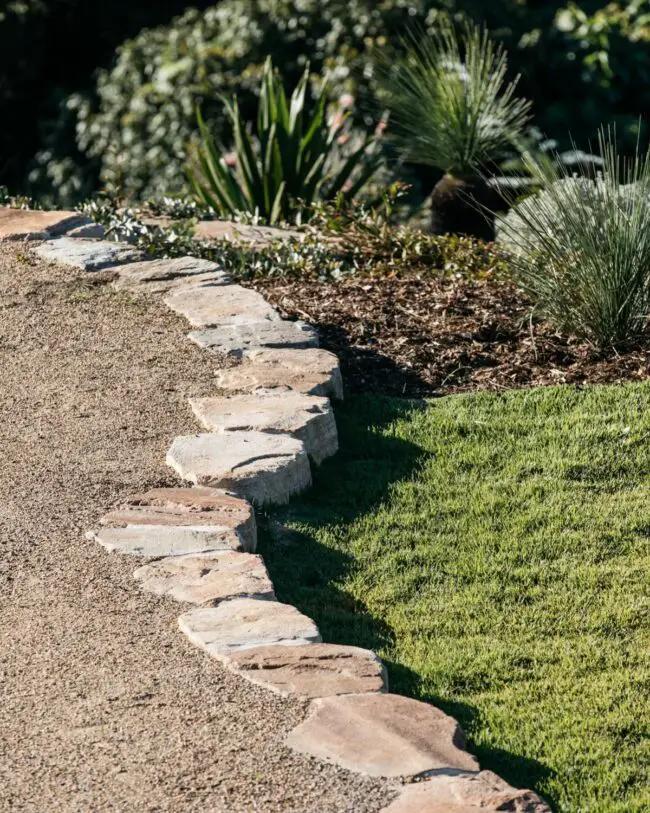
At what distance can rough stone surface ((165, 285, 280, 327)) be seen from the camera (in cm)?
518

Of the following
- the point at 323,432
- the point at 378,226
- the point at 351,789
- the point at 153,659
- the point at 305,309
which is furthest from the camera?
the point at 378,226

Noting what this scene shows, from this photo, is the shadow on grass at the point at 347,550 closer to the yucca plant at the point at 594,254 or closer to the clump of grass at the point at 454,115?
the yucca plant at the point at 594,254

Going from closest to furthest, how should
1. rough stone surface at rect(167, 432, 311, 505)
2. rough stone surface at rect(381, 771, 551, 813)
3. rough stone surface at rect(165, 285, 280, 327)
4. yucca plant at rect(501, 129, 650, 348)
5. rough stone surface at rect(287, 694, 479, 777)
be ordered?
rough stone surface at rect(381, 771, 551, 813) → rough stone surface at rect(287, 694, 479, 777) → rough stone surface at rect(167, 432, 311, 505) → yucca plant at rect(501, 129, 650, 348) → rough stone surface at rect(165, 285, 280, 327)

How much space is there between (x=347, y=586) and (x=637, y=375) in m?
1.83

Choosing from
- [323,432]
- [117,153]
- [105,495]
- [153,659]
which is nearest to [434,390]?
[323,432]

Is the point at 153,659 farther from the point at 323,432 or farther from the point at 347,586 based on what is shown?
the point at 323,432

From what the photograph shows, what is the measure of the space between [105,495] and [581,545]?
4.60ft

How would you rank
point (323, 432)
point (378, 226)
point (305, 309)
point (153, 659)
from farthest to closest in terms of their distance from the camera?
1. point (378, 226)
2. point (305, 309)
3. point (323, 432)
4. point (153, 659)

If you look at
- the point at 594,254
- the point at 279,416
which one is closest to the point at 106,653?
the point at 279,416

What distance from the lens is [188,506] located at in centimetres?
363

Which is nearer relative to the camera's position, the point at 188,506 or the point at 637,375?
the point at 188,506

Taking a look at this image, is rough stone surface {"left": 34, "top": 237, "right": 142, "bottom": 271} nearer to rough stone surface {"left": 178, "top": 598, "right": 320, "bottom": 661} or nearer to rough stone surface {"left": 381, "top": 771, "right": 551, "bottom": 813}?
rough stone surface {"left": 178, "top": 598, "right": 320, "bottom": 661}

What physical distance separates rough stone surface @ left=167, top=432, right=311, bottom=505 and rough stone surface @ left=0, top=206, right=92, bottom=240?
7.46 feet

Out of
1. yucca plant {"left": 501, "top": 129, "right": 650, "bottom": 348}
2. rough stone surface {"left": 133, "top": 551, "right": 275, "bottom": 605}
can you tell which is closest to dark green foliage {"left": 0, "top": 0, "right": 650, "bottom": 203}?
yucca plant {"left": 501, "top": 129, "right": 650, "bottom": 348}
